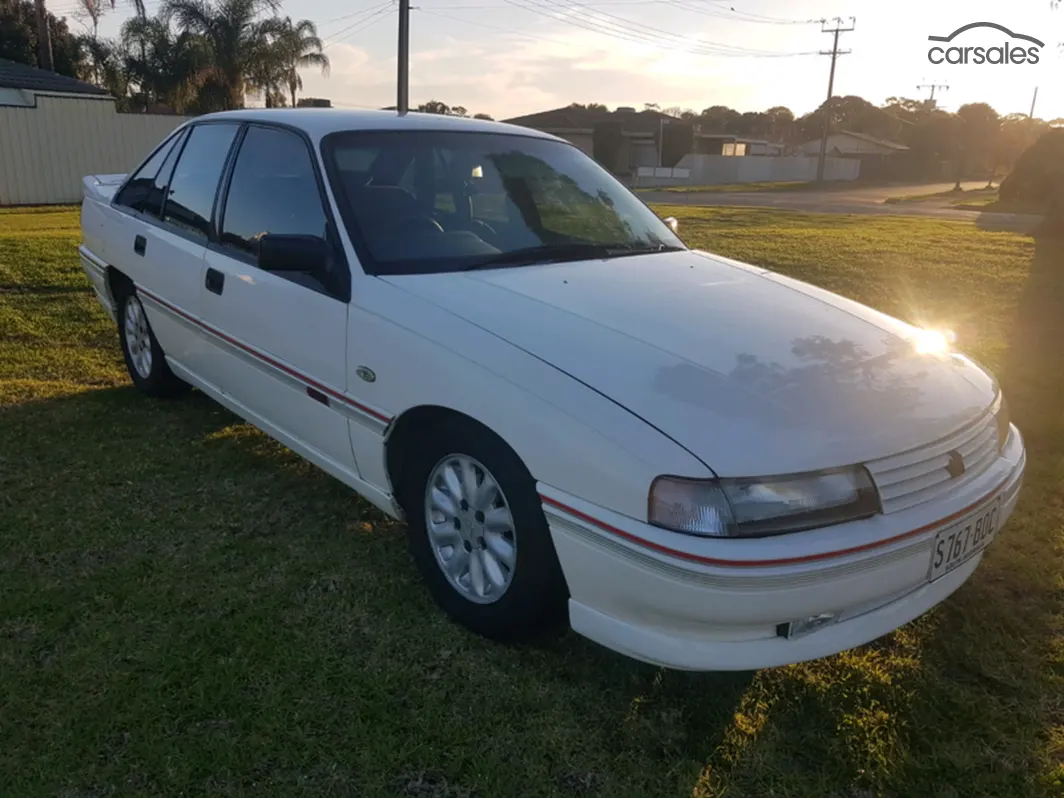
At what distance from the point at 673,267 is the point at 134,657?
2436mm

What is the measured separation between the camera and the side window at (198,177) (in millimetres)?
4137

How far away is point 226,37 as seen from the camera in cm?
3291

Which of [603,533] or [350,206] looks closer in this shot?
[603,533]

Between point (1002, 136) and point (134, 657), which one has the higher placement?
point (1002, 136)

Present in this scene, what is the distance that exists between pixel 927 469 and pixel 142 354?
435cm

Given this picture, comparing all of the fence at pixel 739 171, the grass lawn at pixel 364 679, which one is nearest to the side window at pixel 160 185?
the grass lawn at pixel 364 679

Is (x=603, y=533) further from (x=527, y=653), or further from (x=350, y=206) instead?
(x=350, y=206)

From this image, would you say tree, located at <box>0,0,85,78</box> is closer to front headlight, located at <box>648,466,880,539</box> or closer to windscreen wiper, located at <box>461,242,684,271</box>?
windscreen wiper, located at <box>461,242,684,271</box>

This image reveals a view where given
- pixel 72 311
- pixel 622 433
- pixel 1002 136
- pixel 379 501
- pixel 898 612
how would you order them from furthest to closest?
pixel 1002 136 < pixel 72 311 < pixel 379 501 < pixel 898 612 < pixel 622 433

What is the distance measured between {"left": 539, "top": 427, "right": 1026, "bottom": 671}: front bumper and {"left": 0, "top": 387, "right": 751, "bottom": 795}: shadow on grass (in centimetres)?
36

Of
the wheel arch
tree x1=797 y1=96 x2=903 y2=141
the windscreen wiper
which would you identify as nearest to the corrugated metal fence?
the windscreen wiper

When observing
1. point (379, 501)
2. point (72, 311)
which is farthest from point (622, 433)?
point (72, 311)

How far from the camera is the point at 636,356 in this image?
101 inches

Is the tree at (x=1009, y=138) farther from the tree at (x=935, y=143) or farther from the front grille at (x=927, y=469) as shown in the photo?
the front grille at (x=927, y=469)
